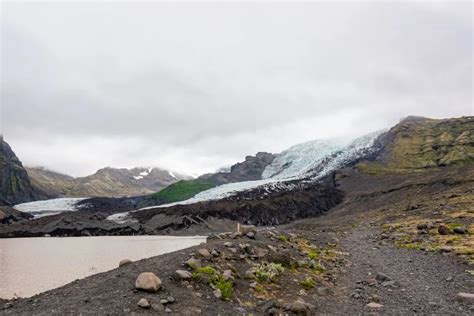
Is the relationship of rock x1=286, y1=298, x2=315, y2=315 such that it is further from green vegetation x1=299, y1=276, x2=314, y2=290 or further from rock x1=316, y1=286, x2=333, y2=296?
green vegetation x1=299, y1=276, x2=314, y2=290

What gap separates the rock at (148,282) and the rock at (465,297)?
33.5 feet

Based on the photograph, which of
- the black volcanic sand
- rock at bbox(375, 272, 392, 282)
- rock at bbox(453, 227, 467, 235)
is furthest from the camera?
rock at bbox(453, 227, 467, 235)

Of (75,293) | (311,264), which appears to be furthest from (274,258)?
(75,293)

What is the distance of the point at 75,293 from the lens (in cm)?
1350

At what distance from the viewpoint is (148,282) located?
513 inches

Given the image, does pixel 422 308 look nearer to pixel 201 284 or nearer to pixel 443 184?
pixel 201 284

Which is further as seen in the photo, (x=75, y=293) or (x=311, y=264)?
(x=311, y=264)

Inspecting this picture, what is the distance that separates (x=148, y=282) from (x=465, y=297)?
421 inches

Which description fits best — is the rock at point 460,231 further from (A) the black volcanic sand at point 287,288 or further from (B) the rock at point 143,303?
(B) the rock at point 143,303

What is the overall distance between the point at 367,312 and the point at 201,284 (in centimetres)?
537

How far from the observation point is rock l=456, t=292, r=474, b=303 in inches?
584

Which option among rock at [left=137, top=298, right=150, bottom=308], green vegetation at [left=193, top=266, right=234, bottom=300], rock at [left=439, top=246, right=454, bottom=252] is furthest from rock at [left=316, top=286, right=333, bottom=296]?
rock at [left=439, top=246, right=454, bottom=252]

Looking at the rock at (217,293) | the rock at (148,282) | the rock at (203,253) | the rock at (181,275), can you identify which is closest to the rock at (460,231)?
the rock at (203,253)

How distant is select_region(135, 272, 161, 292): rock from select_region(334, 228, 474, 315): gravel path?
5.85m
